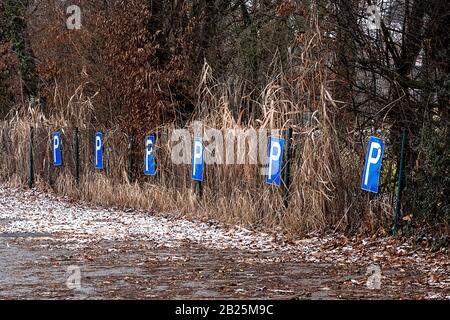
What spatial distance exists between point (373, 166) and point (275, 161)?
2.67 metres

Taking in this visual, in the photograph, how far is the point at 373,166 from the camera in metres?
13.4

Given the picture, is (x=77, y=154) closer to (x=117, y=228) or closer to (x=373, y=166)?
(x=117, y=228)

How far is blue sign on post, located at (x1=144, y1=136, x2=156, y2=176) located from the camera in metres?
19.8

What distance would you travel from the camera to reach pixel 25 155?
2675 cm

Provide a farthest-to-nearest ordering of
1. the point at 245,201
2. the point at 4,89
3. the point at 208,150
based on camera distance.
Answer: the point at 4,89 < the point at 208,150 < the point at 245,201

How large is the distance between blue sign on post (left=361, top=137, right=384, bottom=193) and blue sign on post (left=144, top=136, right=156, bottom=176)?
23.5ft

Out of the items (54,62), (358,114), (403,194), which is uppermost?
(54,62)

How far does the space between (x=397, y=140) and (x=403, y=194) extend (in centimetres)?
93

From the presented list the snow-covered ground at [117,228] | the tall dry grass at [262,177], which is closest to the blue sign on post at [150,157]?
the tall dry grass at [262,177]

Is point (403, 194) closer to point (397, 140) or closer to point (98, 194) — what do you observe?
point (397, 140)

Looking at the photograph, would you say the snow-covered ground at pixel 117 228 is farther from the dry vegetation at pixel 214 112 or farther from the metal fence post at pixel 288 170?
the metal fence post at pixel 288 170

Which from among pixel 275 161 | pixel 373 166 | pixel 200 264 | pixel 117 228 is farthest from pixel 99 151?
pixel 200 264

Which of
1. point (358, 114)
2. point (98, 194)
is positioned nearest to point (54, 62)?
point (98, 194)

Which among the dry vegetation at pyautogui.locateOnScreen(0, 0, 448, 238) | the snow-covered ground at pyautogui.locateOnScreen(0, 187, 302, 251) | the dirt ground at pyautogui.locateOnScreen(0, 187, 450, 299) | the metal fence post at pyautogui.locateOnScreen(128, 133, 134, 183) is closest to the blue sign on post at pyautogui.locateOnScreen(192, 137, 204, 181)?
the dry vegetation at pyautogui.locateOnScreen(0, 0, 448, 238)
